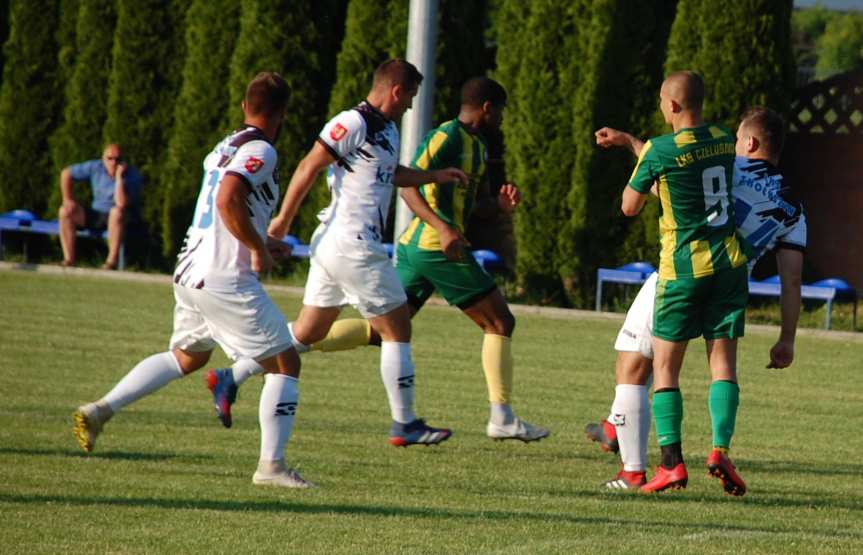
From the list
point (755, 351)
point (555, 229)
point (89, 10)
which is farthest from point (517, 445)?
point (89, 10)

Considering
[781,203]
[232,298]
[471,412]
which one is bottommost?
[471,412]

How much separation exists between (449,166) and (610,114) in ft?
33.5

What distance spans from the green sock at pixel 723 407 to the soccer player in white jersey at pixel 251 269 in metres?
1.89

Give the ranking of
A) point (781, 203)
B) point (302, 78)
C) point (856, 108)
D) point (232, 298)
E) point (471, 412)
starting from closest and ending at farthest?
point (232, 298)
point (781, 203)
point (471, 412)
point (856, 108)
point (302, 78)

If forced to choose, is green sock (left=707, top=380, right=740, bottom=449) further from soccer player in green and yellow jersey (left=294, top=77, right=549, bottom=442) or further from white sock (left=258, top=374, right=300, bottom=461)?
white sock (left=258, top=374, right=300, bottom=461)

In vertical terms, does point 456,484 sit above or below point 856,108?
below

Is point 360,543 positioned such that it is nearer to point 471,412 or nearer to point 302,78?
point 471,412

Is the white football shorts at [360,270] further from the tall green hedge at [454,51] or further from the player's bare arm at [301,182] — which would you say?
the tall green hedge at [454,51]

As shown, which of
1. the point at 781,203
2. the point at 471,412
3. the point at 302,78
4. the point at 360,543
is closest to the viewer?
the point at 360,543

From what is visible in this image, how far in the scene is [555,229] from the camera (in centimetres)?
1992

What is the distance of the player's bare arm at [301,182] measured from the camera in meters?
8.62

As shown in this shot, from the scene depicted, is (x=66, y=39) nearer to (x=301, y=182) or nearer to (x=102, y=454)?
(x=301, y=182)

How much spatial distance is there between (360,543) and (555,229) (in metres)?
13.9

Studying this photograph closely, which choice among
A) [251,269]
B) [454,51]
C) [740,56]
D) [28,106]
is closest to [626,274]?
[740,56]
